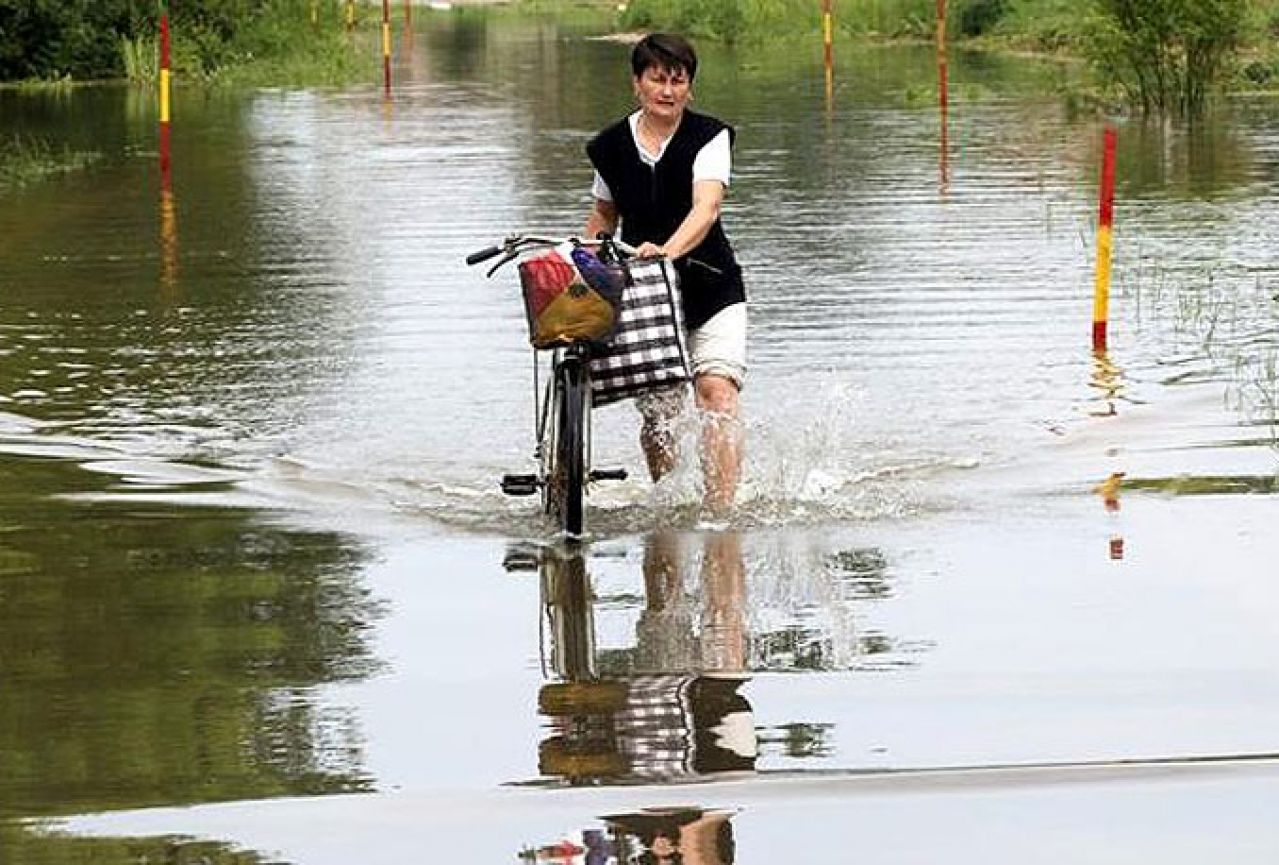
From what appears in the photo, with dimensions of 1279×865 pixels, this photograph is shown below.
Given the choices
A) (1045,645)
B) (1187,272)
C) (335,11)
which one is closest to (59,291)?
(1187,272)

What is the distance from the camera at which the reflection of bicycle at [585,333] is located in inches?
412

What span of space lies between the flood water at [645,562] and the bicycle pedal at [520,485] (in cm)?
19

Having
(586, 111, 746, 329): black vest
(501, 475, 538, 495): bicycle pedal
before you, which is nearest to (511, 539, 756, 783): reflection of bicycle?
(501, 475, 538, 495): bicycle pedal

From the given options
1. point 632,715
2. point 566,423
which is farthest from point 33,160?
point 632,715

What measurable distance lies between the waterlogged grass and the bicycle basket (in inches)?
707

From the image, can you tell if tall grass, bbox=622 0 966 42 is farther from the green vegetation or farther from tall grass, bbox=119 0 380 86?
the green vegetation

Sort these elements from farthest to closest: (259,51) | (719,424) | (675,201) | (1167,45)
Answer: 1. (259,51)
2. (1167,45)
3. (719,424)
4. (675,201)

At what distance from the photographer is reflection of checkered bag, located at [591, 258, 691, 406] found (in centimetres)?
1062

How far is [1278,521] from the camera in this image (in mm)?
10922

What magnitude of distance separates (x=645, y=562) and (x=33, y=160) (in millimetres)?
21132

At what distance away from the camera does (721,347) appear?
436 inches

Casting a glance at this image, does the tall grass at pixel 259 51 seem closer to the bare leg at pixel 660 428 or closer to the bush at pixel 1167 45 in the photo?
the bush at pixel 1167 45

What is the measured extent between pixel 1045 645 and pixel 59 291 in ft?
38.9

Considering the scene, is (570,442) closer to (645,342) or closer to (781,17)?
(645,342)
